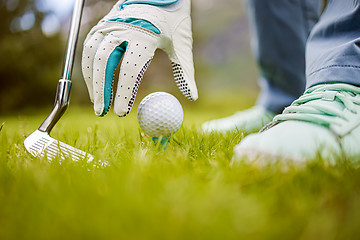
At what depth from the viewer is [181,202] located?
1.82ft

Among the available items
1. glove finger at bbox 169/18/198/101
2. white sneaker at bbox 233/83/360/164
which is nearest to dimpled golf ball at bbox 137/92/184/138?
glove finger at bbox 169/18/198/101

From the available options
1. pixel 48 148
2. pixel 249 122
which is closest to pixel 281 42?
pixel 249 122

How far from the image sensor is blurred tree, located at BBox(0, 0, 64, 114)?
19.8 feet

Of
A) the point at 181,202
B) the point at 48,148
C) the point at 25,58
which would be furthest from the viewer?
the point at 25,58

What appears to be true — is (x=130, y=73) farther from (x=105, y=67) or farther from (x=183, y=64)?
(x=183, y=64)

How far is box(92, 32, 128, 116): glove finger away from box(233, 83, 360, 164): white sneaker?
54 cm

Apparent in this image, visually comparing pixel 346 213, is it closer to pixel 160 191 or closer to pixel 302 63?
pixel 160 191

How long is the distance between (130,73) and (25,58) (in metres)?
6.03

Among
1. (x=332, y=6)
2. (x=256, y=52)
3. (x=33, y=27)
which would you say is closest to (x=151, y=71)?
(x=33, y=27)

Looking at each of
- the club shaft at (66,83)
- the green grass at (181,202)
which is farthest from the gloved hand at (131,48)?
the green grass at (181,202)

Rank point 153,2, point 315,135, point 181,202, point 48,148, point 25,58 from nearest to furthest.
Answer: point 181,202
point 315,135
point 48,148
point 153,2
point 25,58

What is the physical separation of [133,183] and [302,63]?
1675 mm

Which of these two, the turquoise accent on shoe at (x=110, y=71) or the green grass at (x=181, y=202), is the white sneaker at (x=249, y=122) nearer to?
the turquoise accent on shoe at (x=110, y=71)

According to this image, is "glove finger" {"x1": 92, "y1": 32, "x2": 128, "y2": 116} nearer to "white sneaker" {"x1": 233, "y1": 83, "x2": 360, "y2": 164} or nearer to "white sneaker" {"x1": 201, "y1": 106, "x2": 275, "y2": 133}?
"white sneaker" {"x1": 233, "y1": 83, "x2": 360, "y2": 164}
